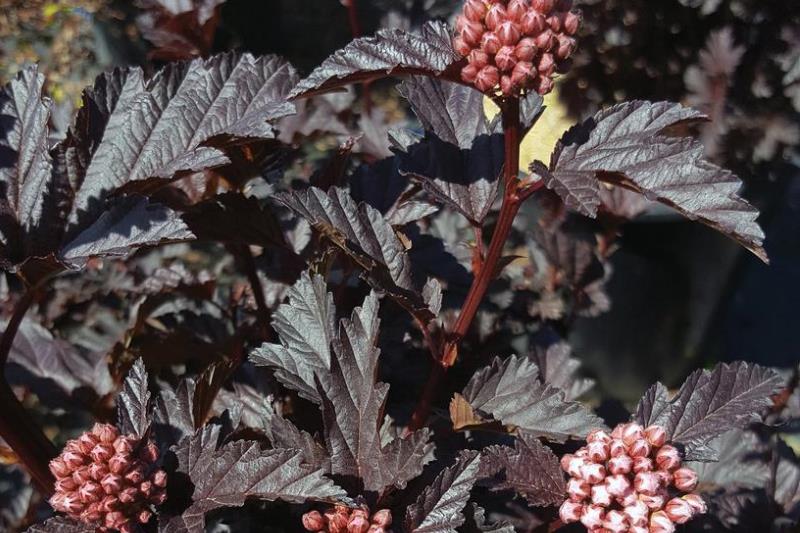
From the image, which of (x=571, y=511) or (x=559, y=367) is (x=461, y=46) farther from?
(x=559, y=367)

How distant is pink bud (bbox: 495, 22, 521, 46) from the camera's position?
2.65 ft

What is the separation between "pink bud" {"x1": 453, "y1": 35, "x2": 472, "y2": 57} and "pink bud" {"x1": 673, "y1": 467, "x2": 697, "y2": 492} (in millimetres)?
523

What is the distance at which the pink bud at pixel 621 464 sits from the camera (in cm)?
82

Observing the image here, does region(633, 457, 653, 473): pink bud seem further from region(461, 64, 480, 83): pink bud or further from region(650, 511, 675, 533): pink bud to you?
region(461, 64, 480, 83): pink bud

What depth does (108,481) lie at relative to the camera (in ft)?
2.71

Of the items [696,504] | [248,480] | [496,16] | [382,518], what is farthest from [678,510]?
[496,16]

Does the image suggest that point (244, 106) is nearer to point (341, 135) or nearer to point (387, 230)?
point (387, 230)

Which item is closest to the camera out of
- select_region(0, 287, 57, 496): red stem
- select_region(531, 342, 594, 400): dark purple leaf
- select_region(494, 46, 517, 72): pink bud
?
select_region(494, 46, 517, 72): pink bud

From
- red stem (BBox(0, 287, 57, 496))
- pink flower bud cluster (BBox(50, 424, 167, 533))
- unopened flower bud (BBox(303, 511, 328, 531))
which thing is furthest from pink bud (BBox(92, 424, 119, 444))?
unopened flower bud (BBox(303, 511, 328, 531))

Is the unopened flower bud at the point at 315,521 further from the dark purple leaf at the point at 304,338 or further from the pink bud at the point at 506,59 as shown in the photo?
the pink bud at the point at 506,59

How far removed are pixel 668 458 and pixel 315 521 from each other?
0.40 metres

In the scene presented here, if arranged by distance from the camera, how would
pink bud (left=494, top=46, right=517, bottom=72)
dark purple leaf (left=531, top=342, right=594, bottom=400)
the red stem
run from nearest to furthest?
pink bud (left=494, top=46, right=517, bottom=72) < the red stem < dark purple leaf (left=531, top=342, right=594, bottom=400)

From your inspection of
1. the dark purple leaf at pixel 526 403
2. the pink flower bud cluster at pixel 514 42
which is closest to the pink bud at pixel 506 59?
the pink flower bud cluster at pixel 514 42

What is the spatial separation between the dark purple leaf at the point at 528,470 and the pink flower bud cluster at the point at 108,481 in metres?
0.38
